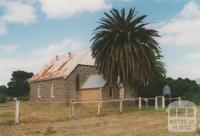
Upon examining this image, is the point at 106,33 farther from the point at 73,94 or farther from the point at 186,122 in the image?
the point at 186,122

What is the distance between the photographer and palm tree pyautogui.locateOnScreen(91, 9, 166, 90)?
143 feet

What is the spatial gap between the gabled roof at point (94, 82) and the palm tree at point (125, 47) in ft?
30.4

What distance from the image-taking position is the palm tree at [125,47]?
143 feet

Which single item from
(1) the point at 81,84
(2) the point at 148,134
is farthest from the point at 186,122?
(1) the point at 81,84

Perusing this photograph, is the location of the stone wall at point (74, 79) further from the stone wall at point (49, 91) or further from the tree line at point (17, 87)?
the tree line at point (17, 87)

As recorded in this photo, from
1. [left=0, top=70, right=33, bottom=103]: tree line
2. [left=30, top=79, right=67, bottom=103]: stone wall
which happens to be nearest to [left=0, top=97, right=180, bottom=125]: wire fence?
[left=30, top=79, right=67, bottom=103]: stone wall

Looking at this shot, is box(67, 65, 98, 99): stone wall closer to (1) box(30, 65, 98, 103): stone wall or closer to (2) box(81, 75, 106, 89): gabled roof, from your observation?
(1) box(30, 65, 98, 103): stone wall

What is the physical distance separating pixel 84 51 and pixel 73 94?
A: 7013 millimetres

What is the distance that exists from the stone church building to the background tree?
40836 millimetres

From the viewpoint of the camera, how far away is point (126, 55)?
43.4m

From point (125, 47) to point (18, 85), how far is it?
7228cm

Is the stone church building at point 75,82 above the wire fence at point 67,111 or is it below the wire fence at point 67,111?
above

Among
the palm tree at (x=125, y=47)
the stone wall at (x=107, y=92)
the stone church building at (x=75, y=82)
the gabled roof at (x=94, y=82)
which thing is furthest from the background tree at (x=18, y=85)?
the palm tree at (x=125, y=47)

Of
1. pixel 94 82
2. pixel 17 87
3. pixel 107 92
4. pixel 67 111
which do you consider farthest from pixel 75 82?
pixel 17 87
